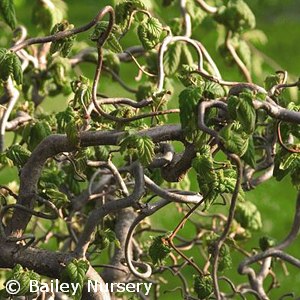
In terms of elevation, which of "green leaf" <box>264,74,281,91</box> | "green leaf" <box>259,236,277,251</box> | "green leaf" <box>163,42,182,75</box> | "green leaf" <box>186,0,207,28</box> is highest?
"green leaf" <box>186,0,207,28</box>

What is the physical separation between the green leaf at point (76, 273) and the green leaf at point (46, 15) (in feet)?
4.57

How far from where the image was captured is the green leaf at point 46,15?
11.2 ft

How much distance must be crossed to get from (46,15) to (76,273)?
1.52m

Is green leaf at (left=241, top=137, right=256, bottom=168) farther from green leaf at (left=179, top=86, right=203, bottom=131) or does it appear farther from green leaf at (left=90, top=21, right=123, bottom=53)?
green leaf at (left=90, top=21, right=123, bottom=53)

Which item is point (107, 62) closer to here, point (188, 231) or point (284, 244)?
point (284, 244)

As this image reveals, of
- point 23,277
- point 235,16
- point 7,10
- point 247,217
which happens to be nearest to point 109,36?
point 23,277

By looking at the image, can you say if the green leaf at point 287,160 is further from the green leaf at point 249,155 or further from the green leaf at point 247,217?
the green leaf at point 247,217

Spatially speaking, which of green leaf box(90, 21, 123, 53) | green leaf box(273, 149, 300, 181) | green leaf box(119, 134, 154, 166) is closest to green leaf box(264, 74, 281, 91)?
green leaf box(273, 149, 300, 181)

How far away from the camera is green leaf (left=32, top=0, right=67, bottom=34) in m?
3.42

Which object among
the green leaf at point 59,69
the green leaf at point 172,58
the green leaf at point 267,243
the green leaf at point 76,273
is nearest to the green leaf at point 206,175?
the green leaf at point 76,273

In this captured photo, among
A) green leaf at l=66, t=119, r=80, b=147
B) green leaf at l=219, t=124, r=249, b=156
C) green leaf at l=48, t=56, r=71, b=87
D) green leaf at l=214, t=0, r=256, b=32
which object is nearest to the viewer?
green leaf at l=219, t=124, r=249, b=156

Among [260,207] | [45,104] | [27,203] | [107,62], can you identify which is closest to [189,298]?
[27,203]

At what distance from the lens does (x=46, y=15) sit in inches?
136

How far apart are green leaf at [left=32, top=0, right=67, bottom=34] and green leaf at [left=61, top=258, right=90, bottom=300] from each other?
139cm
